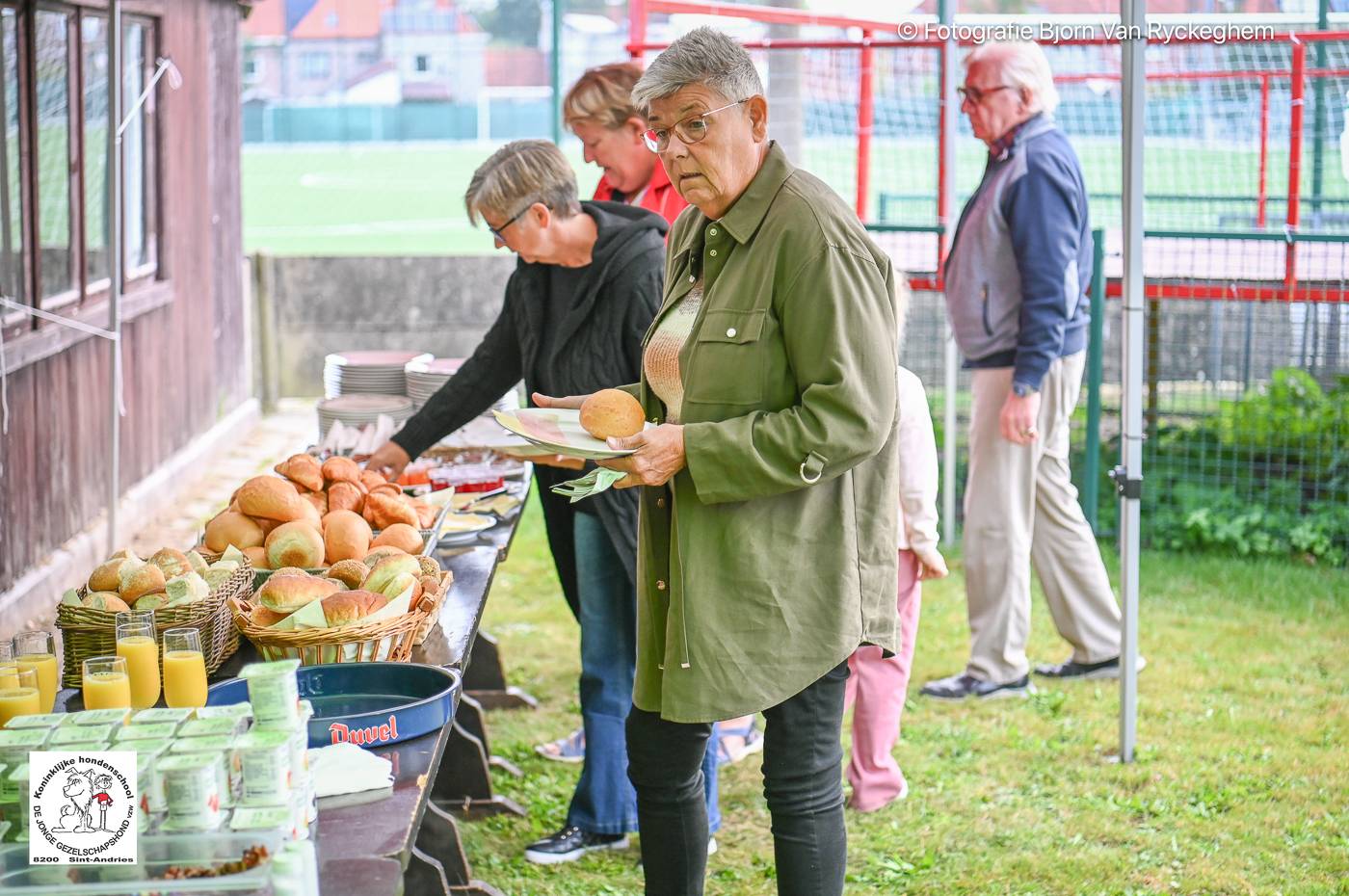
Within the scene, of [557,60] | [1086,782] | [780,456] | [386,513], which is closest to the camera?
[780,456]

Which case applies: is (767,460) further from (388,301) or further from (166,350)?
(388,301)

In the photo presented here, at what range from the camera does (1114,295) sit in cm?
809

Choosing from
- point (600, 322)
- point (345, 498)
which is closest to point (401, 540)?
point (345, 498)

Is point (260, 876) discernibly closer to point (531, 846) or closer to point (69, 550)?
point (531, 846)

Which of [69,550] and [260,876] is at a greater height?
[260,876]

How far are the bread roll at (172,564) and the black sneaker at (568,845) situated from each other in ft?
5.09

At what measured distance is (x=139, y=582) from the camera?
2.80m

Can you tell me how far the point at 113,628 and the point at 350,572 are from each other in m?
0.50

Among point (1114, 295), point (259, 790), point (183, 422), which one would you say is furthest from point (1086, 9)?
point (259, 790)

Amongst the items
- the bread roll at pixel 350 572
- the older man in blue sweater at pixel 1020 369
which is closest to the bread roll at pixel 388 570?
the bread roll at pixel 350 572

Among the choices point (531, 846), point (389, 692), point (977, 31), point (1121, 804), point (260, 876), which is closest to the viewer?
point (260, 876)

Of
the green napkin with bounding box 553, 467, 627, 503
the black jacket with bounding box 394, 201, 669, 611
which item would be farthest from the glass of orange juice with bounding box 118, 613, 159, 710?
the black jacket with bounding box 394, 201, 669, 611

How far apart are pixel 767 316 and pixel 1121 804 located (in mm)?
2542

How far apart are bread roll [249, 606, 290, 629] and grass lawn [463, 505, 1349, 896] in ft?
4.84
